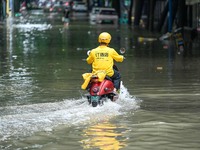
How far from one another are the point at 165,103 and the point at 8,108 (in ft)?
10.1

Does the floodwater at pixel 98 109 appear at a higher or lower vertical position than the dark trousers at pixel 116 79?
lower

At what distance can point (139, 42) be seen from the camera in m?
35.5

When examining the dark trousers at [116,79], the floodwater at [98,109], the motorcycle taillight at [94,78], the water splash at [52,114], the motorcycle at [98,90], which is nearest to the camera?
the floodwater at [98,109]

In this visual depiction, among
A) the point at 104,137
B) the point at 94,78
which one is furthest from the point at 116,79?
the point at 104,137

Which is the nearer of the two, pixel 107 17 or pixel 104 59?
pixel 104 59

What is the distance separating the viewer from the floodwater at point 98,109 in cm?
940

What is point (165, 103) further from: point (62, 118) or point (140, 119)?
point (62, 118)

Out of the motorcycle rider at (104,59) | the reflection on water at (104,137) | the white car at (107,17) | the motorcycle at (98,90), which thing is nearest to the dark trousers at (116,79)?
the motorcycle rider at (104,59)

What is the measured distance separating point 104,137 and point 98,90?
91.4 inches

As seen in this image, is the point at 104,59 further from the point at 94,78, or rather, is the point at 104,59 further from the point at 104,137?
the point at 104,137

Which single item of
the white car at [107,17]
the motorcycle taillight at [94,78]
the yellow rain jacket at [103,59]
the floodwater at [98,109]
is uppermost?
the yellow rain jacket at [103,59]

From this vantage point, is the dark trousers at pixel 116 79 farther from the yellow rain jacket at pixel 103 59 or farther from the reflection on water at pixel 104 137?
the reflection on water at pixel 104 137

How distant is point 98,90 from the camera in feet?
38.8

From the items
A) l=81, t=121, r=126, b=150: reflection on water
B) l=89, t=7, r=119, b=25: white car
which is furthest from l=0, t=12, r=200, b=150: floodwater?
l=89, t=7, r=119, b=25: white car
